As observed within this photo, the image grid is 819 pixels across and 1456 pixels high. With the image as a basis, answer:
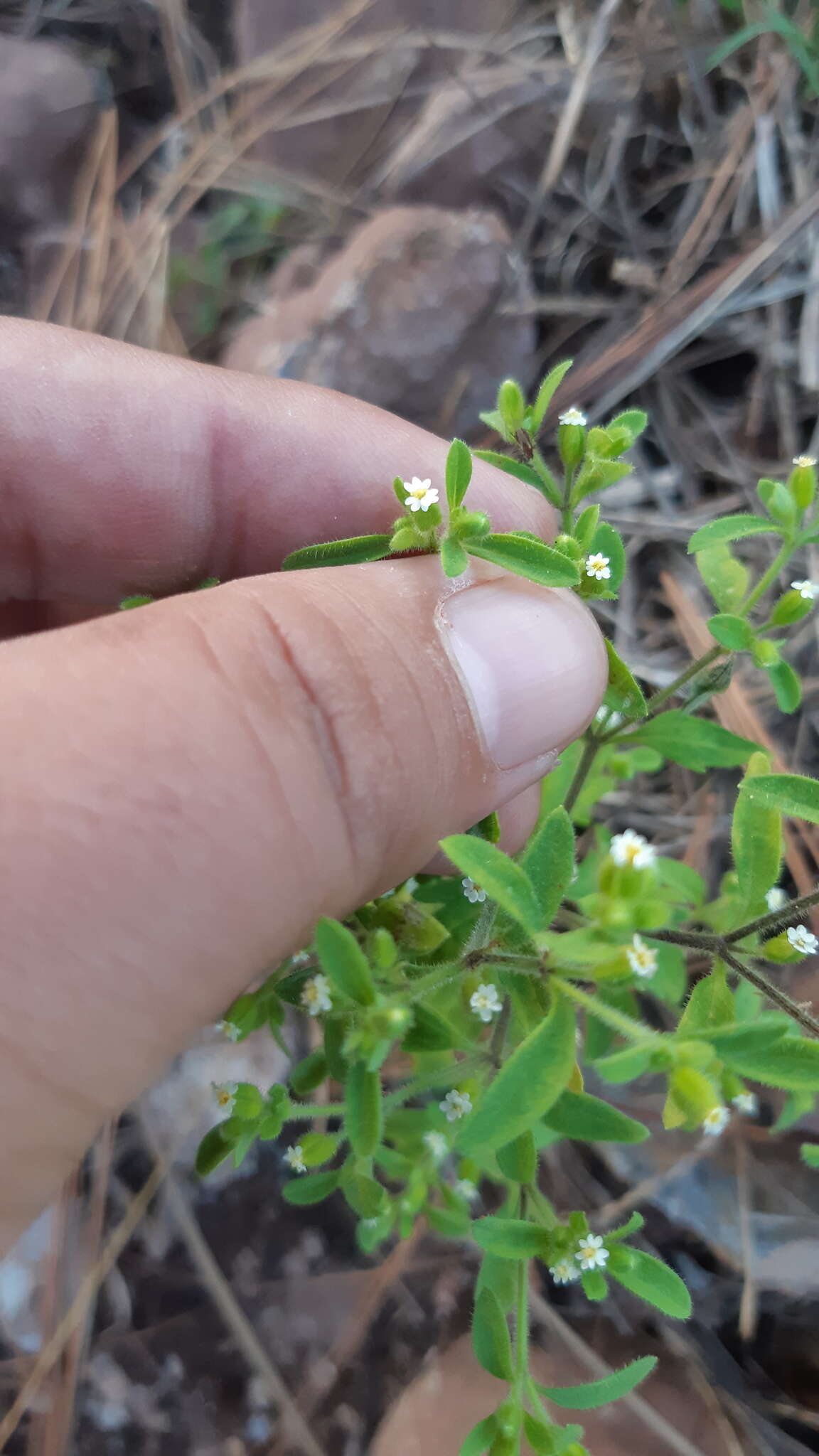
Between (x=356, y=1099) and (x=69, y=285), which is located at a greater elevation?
(x=69, y=285)

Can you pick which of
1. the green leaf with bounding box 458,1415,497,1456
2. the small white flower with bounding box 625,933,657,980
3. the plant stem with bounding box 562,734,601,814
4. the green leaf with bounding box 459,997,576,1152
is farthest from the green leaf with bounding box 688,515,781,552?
the green leaf with bounding box 458,1415,497,1456

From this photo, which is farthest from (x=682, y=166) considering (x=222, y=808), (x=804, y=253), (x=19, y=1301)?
(x=19, y=1301)

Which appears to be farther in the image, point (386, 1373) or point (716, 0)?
point (716, 0)

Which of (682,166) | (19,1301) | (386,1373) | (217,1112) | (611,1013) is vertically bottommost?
(386,1373)

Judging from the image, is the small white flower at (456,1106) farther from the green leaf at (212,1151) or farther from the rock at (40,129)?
the rock at (40,129)

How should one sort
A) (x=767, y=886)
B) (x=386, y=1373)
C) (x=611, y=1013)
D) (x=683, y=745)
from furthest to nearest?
(x=386, y=1373), (x=683, y=745), (x=767, y=886), (x=611, y=1013)

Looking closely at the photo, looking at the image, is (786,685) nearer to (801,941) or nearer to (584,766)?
(584,766)

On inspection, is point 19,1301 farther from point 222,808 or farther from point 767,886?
→ point 767,886

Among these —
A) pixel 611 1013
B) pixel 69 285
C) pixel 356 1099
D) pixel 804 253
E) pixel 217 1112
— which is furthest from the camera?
pixel 69 285
